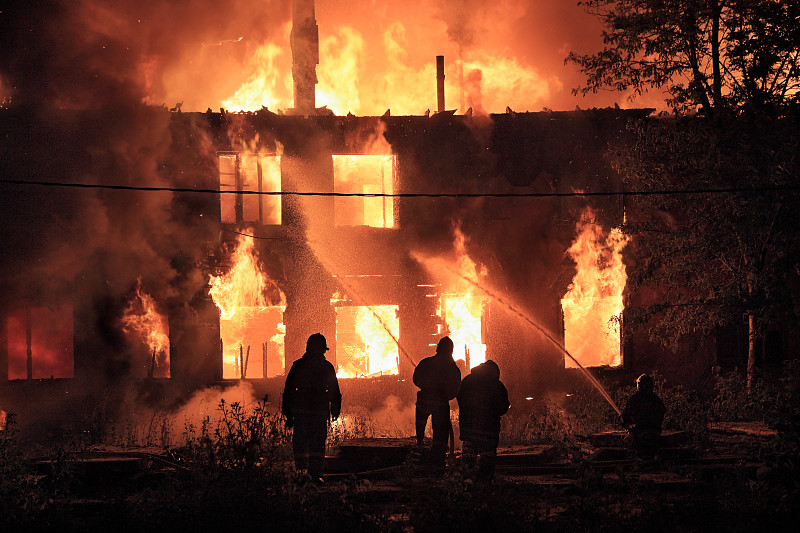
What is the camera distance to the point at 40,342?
Result: 1894 centimetres

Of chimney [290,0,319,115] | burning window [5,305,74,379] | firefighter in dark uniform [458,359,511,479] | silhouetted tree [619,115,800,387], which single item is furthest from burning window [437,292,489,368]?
burning window [5,305,74,379]

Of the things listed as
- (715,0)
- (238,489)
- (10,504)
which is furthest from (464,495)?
(715,0)

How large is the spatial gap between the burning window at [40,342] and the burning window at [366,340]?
680cm

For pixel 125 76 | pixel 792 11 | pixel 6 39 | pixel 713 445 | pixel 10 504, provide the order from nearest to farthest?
pixel 10 504 → pixel 713 445 → pixel 792 11 → pixel 125 76 → pixel 6 39

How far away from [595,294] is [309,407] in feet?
37.8

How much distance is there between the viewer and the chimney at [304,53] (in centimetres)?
2467

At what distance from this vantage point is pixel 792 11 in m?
15.5

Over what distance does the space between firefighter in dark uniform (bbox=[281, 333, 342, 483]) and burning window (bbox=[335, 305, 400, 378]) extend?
915cm

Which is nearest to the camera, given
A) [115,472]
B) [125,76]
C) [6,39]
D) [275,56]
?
[115,472]

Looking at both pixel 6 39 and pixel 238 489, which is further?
pixel 6 39

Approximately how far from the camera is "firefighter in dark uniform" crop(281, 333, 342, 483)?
10.3 metres

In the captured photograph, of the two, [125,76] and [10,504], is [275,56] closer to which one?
[125,76]

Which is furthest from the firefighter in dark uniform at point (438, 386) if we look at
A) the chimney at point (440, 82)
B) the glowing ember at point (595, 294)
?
the chimney at point (440, 82)

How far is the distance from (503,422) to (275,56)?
16.9 m
